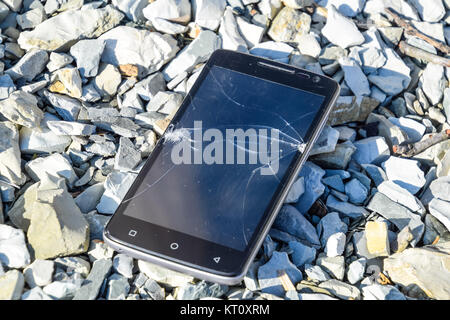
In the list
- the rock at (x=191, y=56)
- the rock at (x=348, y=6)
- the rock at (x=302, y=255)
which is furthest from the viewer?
the rock at (x=348, y=6)

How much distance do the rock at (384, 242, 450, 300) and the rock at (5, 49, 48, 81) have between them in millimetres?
1567

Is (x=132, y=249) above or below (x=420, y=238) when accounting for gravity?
below

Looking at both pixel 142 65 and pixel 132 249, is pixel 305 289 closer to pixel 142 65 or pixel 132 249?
pixel 132 249

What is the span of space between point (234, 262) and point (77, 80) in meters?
1.04

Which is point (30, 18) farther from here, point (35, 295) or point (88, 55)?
point (35, 295)

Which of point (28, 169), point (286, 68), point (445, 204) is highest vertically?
point (286, 68)

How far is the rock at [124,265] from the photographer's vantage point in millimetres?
1990

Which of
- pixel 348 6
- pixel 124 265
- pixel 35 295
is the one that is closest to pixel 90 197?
pixel 124 265

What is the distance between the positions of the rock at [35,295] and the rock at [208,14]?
1.34 m

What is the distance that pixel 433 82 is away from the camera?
2590 millimetres

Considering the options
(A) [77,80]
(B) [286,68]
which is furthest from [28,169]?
(B) [286,68]

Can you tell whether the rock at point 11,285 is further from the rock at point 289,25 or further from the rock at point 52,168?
the rock at point 289,25

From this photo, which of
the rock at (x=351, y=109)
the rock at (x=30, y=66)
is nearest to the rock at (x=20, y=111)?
the rock at (x=30, y=66)

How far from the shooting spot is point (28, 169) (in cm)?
223
